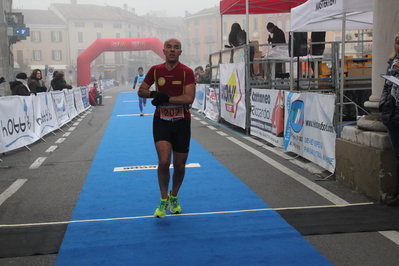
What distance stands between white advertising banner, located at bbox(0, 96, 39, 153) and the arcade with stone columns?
259 inches

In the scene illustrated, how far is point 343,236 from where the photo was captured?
14.7 ft

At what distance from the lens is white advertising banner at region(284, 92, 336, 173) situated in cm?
729

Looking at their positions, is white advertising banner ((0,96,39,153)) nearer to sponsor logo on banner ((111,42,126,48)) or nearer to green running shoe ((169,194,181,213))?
green running shoe ((169,194,181,213))

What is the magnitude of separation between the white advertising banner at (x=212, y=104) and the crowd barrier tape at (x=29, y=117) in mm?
4881

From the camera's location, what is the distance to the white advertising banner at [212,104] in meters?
16.3

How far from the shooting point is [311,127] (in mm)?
8055

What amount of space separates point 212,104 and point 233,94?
147 inches

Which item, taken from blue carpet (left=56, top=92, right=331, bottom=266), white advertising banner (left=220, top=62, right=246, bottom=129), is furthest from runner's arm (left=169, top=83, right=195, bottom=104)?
white advertising banner (left=220, top=62, right=246, bottom=129)

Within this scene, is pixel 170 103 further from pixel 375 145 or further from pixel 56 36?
pixel 56 36

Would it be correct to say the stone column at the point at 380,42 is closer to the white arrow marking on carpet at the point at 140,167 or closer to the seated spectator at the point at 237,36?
the white arrow marking on carpet at the point at 140,167

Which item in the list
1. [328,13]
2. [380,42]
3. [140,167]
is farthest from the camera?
[328,13]

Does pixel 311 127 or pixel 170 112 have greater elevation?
pixel 170 112

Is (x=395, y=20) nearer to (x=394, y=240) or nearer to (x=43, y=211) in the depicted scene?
(x=394, y=240)

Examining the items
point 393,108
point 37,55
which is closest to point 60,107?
point 393,108
